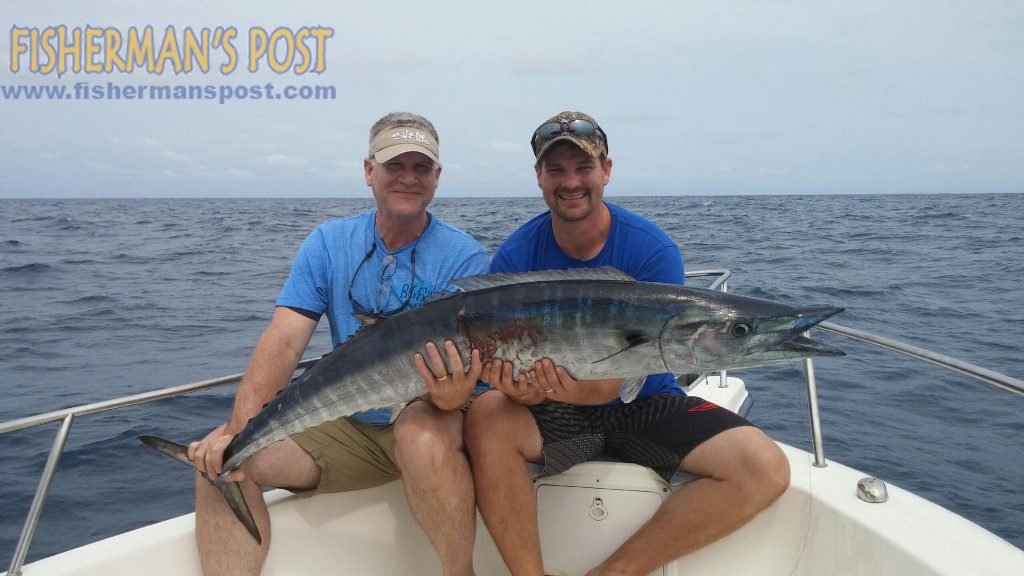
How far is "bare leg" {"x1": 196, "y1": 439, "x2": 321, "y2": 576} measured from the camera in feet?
8.60

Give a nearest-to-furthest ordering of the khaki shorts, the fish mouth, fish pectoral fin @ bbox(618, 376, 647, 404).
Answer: the fish mouth < fish pectoral fin @ bbox(618, 376, 647, 404) < the khaki shorts

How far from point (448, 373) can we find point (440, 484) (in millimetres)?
412

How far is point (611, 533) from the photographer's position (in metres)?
2.88

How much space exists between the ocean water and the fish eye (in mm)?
4059

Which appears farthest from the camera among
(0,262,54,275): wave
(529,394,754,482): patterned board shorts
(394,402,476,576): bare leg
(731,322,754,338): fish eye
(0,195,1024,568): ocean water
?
(0,262,54,275): wave

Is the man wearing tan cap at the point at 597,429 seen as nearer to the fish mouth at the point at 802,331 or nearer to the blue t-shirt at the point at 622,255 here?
the blue t-shirt at the point at 622,255

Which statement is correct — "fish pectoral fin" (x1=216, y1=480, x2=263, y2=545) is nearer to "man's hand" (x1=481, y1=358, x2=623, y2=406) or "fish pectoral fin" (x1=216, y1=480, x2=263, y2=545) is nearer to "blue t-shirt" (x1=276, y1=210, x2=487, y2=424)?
"blue t-shirt" (x1=276, y1=210, x2=487, y2=424)

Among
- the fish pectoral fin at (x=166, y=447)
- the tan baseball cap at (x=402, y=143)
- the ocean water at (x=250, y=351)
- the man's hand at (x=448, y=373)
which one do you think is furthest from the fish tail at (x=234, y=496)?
the ocean water at (x=250, y=351)

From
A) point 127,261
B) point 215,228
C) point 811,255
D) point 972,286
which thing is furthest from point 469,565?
point 215,228

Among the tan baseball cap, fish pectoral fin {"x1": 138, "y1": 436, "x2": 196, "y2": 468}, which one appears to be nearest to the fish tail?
fish pectoral fin {"x1": 138, "y1": 436, "x2": 196, "y2": 468}

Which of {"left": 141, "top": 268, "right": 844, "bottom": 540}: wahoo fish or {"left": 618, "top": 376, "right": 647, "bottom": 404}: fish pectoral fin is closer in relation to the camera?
{"left": 141, "top": 268, "right": 844, "bottom": 540}: wahoo fish

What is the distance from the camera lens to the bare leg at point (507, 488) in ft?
8.54

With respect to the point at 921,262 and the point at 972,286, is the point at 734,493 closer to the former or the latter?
the point at 972,286

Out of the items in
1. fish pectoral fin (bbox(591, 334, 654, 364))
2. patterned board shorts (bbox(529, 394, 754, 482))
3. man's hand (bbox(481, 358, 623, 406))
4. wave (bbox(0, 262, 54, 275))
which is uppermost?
fish pectoral fin (bbox(591, 334, 654, 364))
